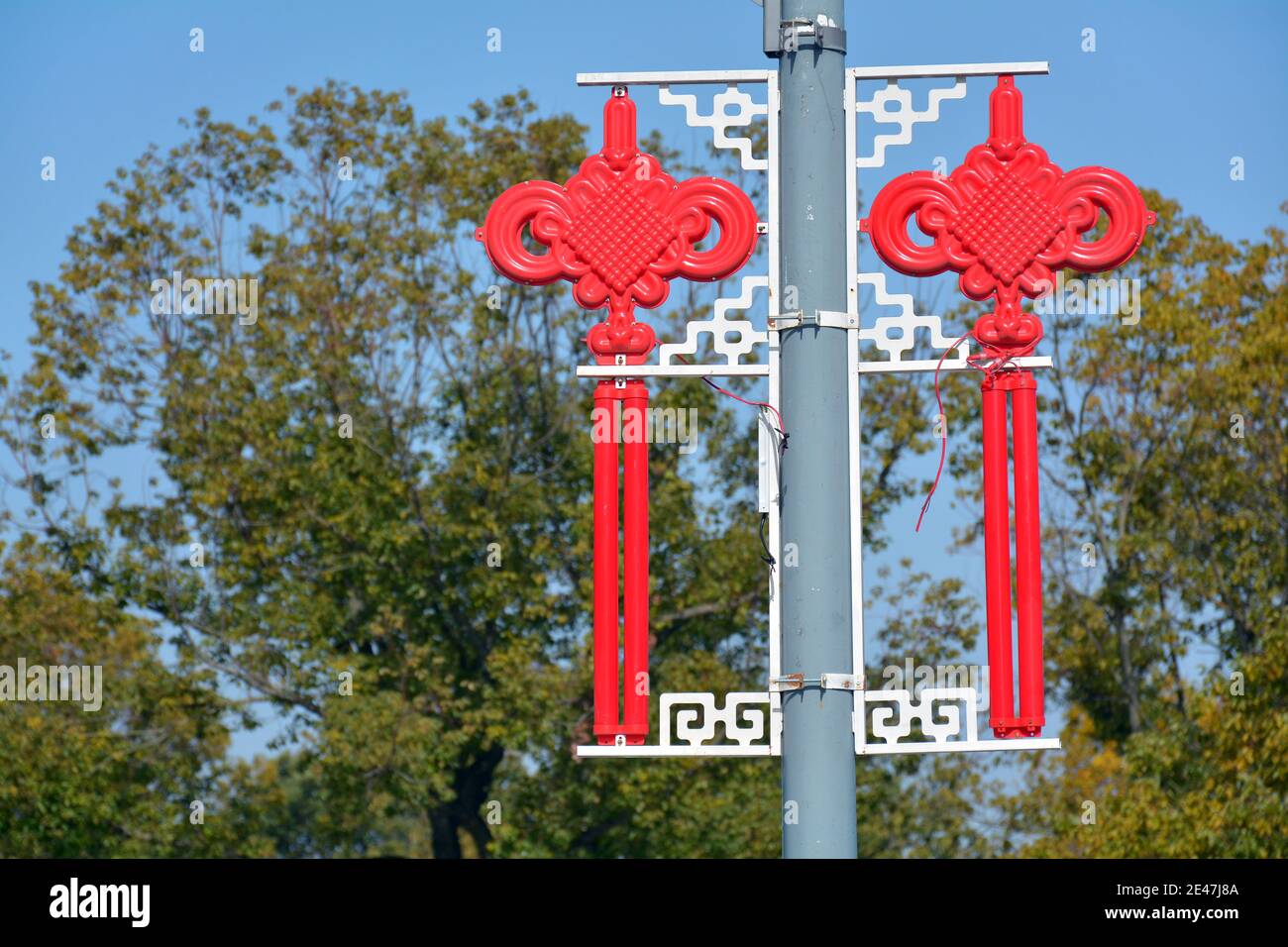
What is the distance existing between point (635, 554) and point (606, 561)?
10cm

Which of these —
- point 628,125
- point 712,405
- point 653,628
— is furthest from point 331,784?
point 628,125

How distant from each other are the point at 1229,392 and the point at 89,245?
46.1 feet

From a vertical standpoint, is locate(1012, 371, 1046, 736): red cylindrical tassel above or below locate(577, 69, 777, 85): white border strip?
below

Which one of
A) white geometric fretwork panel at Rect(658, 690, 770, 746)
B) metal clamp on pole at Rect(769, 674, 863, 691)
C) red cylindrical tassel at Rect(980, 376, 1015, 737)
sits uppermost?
red cylindrical tassel at Rect(980, 376, 1015, 737)

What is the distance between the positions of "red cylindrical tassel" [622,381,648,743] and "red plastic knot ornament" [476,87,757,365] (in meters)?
0.20

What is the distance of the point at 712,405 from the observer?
74.1ft

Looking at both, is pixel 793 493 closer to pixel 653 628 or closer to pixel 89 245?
pixel 653 628

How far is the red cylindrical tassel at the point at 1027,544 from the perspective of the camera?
5.54 meters

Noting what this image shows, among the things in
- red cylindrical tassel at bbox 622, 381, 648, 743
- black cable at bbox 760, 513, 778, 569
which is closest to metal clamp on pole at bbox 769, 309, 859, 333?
red cylindrical tassel at bbox 622, 381, 648, 743

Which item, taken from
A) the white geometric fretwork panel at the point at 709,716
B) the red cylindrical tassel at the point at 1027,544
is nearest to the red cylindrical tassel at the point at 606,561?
the white geometric fretwork panel at the point at 709,716

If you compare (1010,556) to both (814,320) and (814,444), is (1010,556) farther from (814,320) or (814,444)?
(814,320)

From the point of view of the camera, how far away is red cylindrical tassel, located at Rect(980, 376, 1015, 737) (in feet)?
18.2

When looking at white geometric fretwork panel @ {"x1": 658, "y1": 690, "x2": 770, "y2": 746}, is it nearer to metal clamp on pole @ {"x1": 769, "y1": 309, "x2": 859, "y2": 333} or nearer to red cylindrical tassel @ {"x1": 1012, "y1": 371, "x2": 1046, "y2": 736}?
red cylindrical tassel @ {"x1": 1012, "y1": 371, "x2": 1046, "y2": 736}

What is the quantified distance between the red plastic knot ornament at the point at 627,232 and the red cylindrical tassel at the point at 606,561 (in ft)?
0.70
